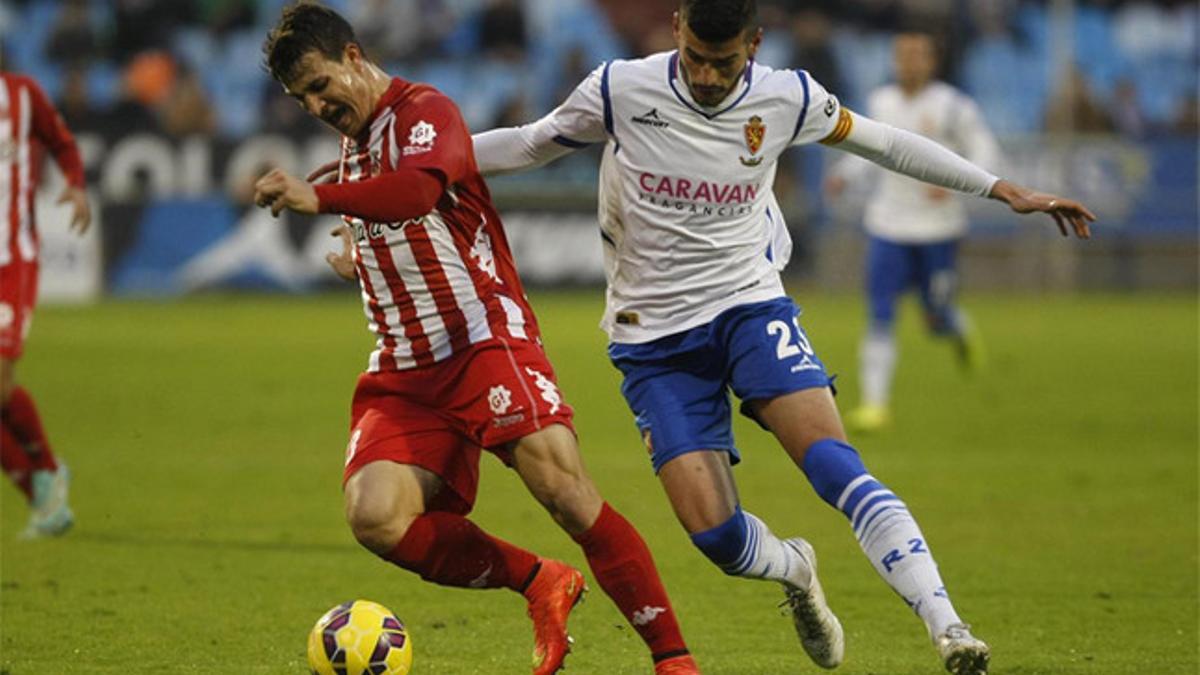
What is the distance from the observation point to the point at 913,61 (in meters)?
13.7

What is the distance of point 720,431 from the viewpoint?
6.21 meters

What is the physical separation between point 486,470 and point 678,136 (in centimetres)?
585

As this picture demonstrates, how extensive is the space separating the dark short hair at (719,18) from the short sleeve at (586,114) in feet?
1.58

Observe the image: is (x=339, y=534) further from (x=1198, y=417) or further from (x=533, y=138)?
(x=1198, y=417)

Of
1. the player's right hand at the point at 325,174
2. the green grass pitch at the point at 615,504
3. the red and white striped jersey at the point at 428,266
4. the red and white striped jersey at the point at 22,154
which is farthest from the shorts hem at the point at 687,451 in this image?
the red and white striped jersey at the point at 22,154

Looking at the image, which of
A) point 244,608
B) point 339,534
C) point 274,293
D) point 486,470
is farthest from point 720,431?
point 274,293

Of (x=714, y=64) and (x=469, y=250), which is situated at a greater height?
(x=714, y=64)

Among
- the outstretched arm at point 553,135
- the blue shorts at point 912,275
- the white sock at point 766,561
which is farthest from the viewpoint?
the blue shorts at point 912,275

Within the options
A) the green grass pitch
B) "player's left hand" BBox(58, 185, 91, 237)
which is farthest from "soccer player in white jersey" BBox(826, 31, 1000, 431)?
"player's left hand" BBox(58, 185, 91, 237)

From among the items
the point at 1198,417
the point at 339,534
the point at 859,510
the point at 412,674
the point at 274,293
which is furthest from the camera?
the point at 274,293

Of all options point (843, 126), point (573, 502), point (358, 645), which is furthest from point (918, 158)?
point (358, 645)

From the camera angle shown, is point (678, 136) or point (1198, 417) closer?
point (678, 136)

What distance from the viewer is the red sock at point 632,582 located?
588cm

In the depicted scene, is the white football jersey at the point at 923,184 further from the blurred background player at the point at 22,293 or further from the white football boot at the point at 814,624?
the white football boot at the point at 814,624
